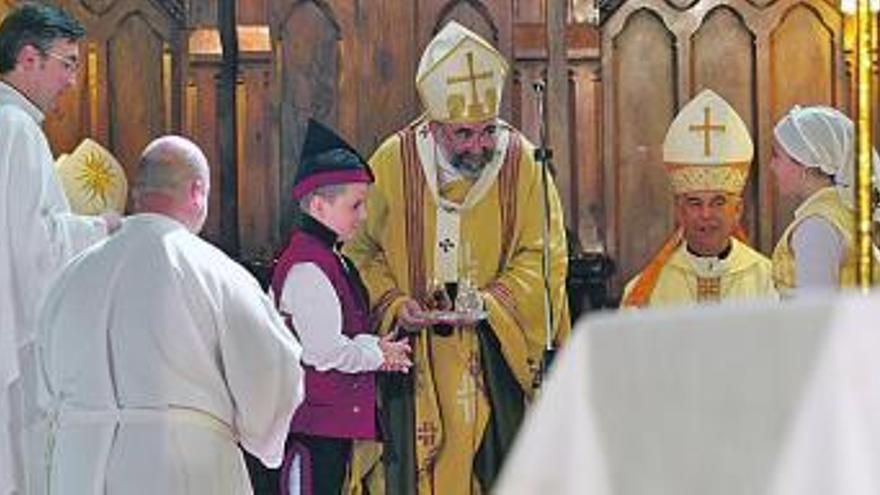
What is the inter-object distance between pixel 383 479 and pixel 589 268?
1382 millimetres

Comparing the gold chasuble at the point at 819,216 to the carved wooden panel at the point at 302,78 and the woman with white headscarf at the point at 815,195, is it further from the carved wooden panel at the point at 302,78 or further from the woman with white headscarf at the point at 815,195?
the carved wooden panel at the point at 302,78

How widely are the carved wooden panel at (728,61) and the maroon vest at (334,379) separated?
2510mm

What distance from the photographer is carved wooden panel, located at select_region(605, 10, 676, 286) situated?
10.2 m

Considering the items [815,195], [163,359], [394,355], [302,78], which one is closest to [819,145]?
[815,195]

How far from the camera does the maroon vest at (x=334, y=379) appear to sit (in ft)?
26.3

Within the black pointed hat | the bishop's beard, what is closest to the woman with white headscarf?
the bishop's beard

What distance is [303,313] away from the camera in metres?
7.98

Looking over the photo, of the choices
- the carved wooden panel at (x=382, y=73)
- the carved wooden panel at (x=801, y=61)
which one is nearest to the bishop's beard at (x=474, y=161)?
the carved wooden panel at (x=382, y=73)

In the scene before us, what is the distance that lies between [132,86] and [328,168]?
224 cm

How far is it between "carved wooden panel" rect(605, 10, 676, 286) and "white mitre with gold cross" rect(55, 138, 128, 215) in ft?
7.73

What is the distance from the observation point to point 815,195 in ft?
25.8

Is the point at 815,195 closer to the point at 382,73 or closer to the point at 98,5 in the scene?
the point at 382,73

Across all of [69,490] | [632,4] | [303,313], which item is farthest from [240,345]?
[632,4]

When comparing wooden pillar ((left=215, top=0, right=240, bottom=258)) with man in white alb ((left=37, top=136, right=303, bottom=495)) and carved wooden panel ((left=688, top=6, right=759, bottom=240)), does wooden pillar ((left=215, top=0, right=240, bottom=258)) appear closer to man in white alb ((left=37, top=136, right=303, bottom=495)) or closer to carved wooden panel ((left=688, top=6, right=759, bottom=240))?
carved wooden panel ((left=688, top=6, right=759, bottom=240))
